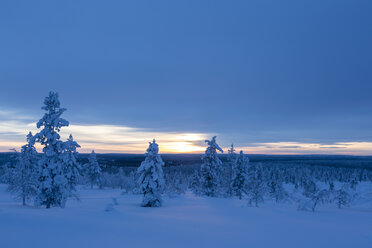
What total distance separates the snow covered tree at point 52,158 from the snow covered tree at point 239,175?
32.8 m

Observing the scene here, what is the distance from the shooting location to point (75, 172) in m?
27.0

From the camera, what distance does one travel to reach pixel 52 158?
901 inches

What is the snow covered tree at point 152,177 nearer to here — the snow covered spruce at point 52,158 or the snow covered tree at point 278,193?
the snow covered spruce at point 52,158

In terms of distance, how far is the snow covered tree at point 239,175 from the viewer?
48312 millimetres

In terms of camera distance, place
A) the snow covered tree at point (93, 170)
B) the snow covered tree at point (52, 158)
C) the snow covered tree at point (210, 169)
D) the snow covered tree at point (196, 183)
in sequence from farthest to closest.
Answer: the snow covered tree at point (93, 170) → the snow covered tree at point (196, 183) → the snow covered tree at point (210, 169) → the snow covered tree at point (52, 158)

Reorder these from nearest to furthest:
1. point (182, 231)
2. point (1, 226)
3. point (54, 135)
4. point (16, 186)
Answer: point (1, 226), point (182, 231), point (54, 135), point (16, 186)

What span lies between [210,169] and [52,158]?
91.0ft

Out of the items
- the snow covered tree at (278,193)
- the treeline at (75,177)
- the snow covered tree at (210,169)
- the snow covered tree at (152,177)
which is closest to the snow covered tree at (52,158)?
the treeline at (75,177)

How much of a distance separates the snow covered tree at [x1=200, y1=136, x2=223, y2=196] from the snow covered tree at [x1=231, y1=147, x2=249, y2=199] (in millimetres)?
5155

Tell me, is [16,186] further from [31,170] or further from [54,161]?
[54,161]

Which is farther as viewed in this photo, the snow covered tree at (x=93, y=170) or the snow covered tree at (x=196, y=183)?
the snow covered tree at (x=93, y=170)

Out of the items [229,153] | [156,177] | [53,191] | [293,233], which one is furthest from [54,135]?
[229,153]

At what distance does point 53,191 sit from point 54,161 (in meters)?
2.81

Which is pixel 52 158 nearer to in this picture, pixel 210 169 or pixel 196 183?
pixel 210 169
